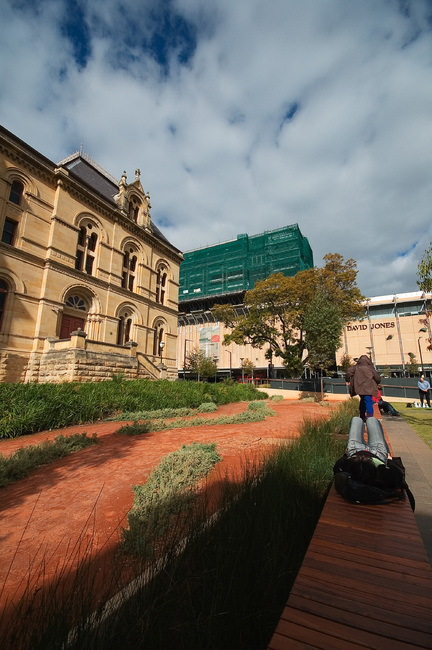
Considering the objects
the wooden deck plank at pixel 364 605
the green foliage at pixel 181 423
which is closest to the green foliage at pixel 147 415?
the green foliage at pixel 181 423

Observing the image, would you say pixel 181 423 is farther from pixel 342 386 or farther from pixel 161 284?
pixel 161 284

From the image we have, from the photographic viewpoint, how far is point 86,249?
21969 mm

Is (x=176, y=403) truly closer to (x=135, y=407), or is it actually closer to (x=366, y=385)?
(x=135, y=407)

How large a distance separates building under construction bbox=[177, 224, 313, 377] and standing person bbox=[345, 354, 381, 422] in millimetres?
46493

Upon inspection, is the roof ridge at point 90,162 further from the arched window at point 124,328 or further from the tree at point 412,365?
the tree at point 412,365

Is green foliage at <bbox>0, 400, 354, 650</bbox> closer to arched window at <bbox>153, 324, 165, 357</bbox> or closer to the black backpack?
the black backpack

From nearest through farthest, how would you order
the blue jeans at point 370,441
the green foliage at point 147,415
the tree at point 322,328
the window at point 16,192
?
the blue jeans at point 370,441
the green foliage at point 147,415
the window at point 16,192
the tree at point 322,328

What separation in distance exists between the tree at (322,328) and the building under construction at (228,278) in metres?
30.8

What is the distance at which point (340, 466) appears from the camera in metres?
3.14

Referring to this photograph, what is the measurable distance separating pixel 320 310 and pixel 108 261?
1701 centimetres

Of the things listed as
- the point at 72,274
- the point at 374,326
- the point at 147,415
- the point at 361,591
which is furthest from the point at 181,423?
the point at 374,326

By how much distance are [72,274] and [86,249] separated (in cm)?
272

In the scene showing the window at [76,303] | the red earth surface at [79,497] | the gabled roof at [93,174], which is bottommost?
the red earth surface at [79,497]

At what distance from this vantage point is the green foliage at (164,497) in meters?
2.96
